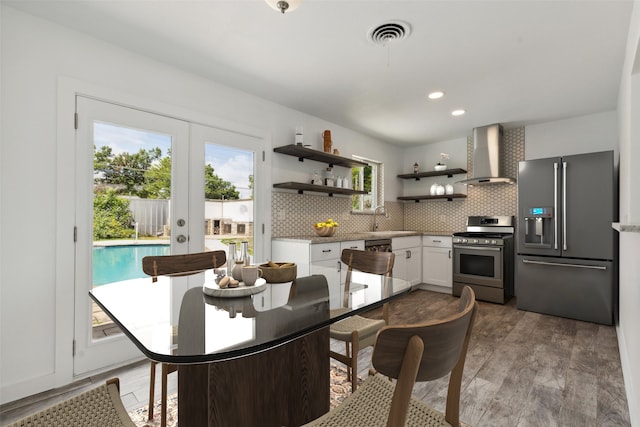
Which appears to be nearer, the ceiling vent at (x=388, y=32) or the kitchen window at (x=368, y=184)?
the ceiling vent at (x=388, y=32)

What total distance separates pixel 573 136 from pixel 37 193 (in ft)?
18.7

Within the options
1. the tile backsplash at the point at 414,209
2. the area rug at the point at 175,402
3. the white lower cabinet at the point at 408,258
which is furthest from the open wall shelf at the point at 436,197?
the area rug at the point at 175,402

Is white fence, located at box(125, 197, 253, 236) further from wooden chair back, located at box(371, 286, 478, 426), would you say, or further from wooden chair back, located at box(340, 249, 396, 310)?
wooden chair back, located at box(371, 286, 478, 426)

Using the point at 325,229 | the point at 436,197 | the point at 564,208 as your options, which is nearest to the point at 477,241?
the point at 564,208

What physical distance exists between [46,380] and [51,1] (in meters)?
2.45

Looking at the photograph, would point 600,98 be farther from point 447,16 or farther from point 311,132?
point 311,132

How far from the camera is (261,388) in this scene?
1302mm

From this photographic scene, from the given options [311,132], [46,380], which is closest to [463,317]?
[46,380]

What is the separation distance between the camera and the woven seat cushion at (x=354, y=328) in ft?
5.79

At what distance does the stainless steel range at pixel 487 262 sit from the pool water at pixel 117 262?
3.85 metres

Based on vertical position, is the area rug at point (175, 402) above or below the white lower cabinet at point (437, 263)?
below

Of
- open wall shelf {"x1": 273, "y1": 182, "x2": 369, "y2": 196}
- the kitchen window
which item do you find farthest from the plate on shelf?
the kitchen window

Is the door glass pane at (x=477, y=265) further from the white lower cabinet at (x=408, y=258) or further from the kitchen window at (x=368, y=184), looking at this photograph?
the kitchen window at (x=368, y=184)

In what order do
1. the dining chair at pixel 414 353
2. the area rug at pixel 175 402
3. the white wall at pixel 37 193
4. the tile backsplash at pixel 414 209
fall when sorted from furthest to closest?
the tile backsplash at pixel 414 209 < the white wall at pixel 37 193 < the area rug at pixel 175 402 < the dining chair at pixel 414 353
